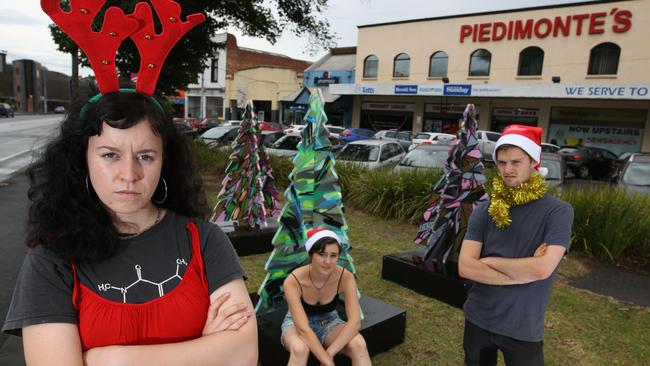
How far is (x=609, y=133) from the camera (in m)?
22.4

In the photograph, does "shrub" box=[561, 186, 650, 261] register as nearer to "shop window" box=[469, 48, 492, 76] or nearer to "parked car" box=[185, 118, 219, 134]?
"shop window" box=[469, 48, 492, 76]

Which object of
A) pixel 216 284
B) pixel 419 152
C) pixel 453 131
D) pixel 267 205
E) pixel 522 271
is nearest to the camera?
pixel 216 284

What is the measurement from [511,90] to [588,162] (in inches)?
275

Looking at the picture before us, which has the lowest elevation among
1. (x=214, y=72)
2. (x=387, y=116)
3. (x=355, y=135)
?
(x=355, y=135)

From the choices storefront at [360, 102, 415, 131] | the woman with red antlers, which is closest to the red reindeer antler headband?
the woman with red antlers

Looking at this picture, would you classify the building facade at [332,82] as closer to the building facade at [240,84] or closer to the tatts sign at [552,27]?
the building facade at [240,84]

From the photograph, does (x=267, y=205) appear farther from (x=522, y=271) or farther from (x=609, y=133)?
(x=609, y=133)

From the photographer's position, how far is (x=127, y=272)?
1457 millimetres

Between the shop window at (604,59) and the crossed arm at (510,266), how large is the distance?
23.7 m

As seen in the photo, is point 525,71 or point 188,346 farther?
point 525,71

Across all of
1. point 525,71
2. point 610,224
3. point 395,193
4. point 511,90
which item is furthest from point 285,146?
point 525,71

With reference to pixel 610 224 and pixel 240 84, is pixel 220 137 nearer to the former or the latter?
pixel 610 224

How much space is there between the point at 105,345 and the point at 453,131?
87.8 ft

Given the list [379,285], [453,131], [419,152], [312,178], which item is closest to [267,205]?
[379,285]
